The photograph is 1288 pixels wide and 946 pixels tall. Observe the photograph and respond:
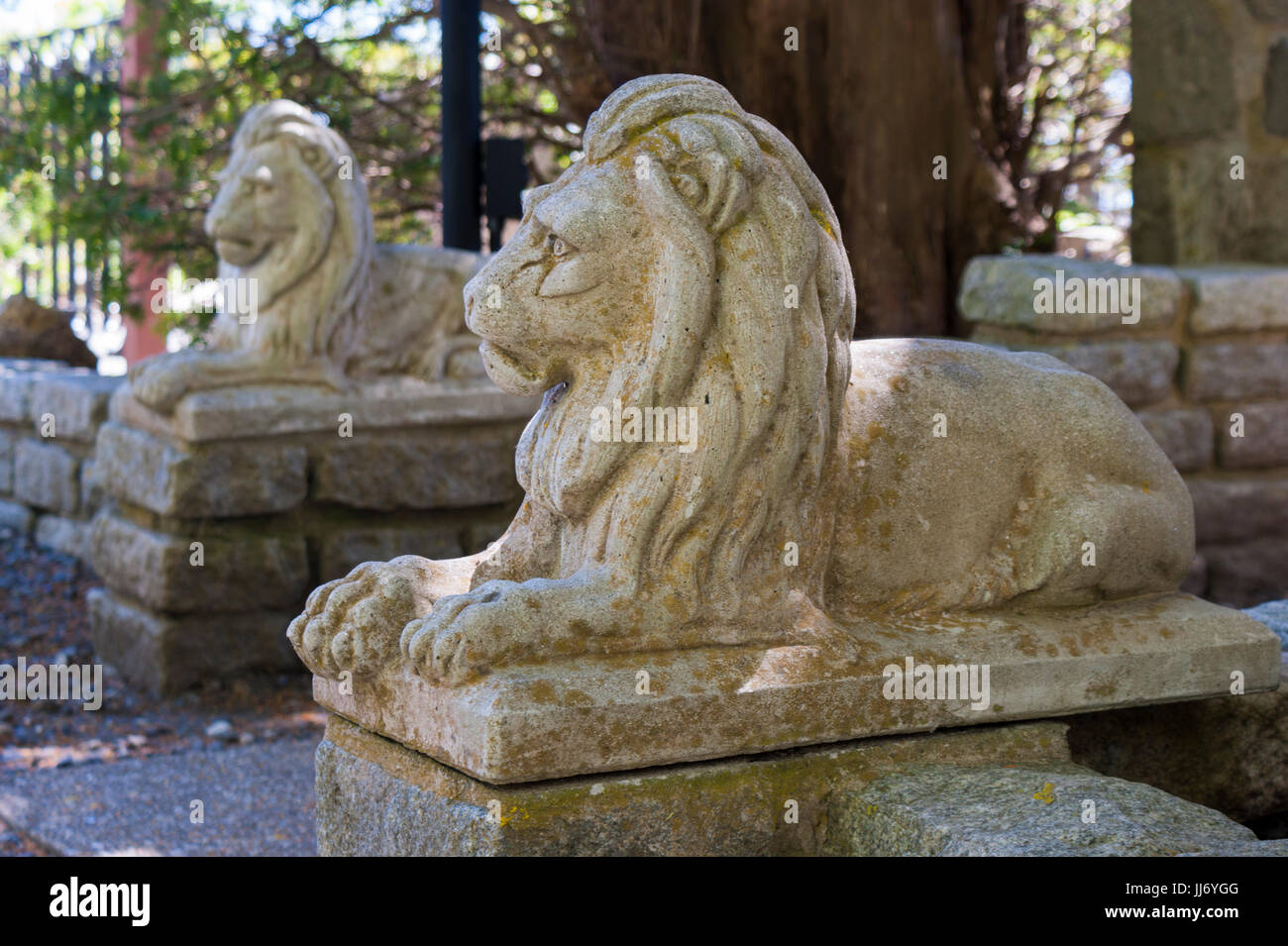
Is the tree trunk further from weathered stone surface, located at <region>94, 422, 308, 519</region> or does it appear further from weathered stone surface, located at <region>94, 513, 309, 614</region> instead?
weathered stone surface, located at <region>94, 513, 309, 614</region>

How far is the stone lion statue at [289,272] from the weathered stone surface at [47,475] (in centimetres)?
163

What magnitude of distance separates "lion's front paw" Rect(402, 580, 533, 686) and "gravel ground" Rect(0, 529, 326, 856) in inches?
97.7

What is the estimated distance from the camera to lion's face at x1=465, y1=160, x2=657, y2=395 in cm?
250

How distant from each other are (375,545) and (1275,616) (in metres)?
3.05

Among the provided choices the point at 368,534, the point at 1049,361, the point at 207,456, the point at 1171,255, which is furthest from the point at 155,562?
the point at 1171,255

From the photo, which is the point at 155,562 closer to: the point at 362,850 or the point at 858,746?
the point at 362,850

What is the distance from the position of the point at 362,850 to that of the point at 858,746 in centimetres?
85

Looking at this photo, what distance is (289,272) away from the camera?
521 centimetres

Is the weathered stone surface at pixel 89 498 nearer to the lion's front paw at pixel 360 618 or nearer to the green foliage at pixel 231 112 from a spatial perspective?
the green foliage at pixel 231 112

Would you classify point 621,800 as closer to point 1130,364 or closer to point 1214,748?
point 1214,748

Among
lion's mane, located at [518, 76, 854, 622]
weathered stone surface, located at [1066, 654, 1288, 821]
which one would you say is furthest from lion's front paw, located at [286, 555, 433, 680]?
weathered stone surface, located at [1066, 654, 1288, 821]

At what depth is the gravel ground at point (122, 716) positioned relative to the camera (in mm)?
4781

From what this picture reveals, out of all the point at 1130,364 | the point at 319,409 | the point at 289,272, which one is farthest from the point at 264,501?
the point at 1130,364

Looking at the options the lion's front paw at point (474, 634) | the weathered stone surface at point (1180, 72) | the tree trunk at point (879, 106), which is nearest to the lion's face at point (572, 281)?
the lion's front paw at point (474, 634)
